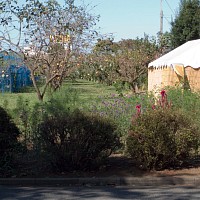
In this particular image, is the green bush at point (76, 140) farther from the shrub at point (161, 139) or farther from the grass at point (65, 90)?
the grass at point (65, 90)

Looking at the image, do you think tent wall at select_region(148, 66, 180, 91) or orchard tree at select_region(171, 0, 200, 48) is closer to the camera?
tent wall at select_region(148, 66, 180, 91)

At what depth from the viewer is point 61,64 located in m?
23.8

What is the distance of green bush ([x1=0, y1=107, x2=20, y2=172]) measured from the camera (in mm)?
10391

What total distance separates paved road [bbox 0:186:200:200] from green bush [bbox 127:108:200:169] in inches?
29.9

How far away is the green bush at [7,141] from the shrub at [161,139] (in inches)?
95.5

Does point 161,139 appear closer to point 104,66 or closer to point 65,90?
point 65,90

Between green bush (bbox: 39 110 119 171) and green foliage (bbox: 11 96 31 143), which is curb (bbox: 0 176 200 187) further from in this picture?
green foliage (bbox: 11 96 31 143)

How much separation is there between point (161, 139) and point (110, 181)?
1320 millimetres

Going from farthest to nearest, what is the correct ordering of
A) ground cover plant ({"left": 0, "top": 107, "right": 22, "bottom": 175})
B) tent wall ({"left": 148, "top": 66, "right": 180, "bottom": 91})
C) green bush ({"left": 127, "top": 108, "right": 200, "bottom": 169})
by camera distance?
tent wall ({"left": 148, "top": 66, "right": 180, "bottom": 91}) → ground cover plant ({"left": 0, "top": 107, "right": 22, "bottom": 175}) → green bush ({"left": 127, "top": 108, "right": 200, "bottom": 169})

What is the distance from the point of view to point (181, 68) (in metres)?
18.0

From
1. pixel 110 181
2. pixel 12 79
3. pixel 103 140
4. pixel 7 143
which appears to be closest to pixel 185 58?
pixel 103 140

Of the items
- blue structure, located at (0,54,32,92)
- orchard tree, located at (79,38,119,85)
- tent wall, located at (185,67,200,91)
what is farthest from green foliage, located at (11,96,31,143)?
blue structure, located at (0,54,32,92)

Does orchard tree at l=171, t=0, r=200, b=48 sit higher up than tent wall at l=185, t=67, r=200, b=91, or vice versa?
orchard tree at l=171, t=0, r=200, b=48

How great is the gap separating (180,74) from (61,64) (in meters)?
7.52
